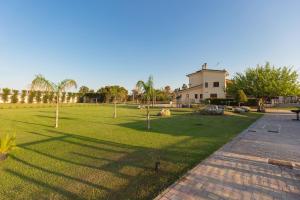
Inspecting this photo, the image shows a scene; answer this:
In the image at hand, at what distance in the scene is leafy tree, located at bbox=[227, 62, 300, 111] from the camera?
2544cm

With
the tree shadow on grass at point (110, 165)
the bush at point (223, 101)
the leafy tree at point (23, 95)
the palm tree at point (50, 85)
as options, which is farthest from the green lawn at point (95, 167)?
the leafy tree at point (23, 95)

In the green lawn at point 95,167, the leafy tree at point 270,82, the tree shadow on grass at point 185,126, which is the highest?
the leafy tree at point 270,82

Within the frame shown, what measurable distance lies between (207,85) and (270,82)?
16116 millimetres

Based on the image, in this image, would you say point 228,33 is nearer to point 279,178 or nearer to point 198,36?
point 198,36

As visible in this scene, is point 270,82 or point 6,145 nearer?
point 6,145

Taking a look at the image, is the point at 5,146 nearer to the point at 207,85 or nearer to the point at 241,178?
the point at 241,178

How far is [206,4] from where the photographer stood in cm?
1700

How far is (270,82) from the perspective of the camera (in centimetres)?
2545

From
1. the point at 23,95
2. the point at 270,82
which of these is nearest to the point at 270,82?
the point at 270,82

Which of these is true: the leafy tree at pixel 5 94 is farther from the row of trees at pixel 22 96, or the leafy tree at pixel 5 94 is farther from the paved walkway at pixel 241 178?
the paved walkway at pixel 241 178

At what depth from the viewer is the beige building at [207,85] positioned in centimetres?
3994

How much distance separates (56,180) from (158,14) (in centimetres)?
2094

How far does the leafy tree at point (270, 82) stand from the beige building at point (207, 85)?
1080cm

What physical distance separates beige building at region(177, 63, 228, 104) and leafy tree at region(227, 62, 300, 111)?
10.8 meters
